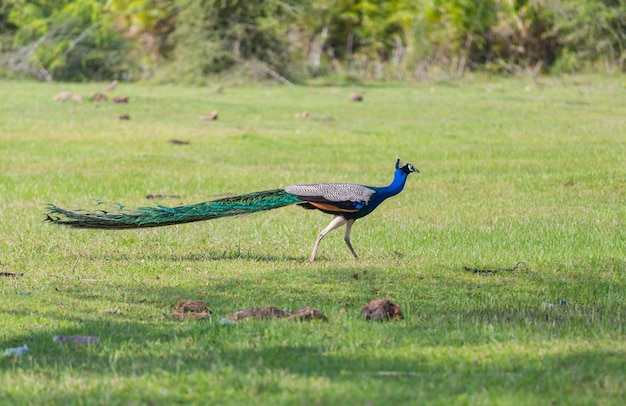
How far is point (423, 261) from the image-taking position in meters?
8.92

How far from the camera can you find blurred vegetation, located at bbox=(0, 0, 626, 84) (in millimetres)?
30766

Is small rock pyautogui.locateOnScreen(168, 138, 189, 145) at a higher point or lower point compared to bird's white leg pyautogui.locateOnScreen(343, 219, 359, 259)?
lower

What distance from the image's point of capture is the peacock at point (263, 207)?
8.39 metres

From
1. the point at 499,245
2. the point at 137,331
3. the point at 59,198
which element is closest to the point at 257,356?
the point at 137,331

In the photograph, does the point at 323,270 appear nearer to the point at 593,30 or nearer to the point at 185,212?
the point at 185,212

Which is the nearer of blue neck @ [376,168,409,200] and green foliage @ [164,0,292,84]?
blue neck @ [376,168,409,200]

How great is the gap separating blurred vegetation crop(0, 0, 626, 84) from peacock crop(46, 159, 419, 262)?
22.2m

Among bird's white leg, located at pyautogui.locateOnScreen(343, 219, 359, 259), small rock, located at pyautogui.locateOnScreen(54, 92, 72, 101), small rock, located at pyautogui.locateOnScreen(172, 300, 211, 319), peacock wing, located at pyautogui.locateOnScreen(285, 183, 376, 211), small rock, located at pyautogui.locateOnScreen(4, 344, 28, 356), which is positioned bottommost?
small rock, located at pyautogui.locateOnScreen(54, 92, 72, 101)

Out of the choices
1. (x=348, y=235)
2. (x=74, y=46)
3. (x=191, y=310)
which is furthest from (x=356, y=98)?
(x=191, y=310)

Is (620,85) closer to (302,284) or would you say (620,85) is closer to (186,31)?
(186,31)

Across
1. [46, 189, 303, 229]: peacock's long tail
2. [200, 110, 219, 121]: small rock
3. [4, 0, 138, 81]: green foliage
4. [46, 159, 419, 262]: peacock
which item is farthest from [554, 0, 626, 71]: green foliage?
[46, 189, 303, 229]: peacock's long tail

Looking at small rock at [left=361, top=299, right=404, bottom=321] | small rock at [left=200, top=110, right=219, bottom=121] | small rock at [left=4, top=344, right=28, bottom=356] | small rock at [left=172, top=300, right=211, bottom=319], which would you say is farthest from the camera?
small rock at [left=200, top=110, right=219, bottom=121]

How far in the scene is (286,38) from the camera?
3234cm

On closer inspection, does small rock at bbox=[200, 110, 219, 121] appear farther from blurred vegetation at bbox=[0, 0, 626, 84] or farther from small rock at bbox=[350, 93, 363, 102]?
blurred vegetation at bbox=[0, 0, 626, 84]
